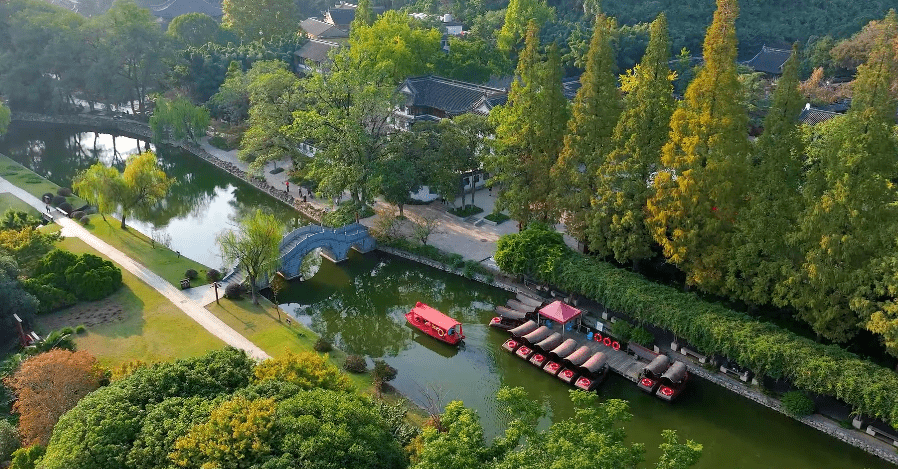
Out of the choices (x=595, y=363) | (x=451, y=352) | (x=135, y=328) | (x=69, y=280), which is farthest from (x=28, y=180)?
(x=595, y=363)

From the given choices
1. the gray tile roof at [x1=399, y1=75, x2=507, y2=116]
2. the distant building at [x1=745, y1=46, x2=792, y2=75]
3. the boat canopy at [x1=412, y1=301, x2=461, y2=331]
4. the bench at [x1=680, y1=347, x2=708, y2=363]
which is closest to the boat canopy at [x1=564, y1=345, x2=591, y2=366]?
the bench at [x1=680, y1=347, x2=708, y2=363]

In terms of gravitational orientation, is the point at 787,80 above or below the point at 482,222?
above

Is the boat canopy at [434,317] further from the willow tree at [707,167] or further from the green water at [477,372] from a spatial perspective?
the willow tree at [707,167]

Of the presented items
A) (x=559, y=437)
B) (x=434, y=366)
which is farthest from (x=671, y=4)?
(x=559, y=437)

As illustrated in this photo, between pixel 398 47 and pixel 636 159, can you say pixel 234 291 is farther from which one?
Answer: pixel 398 47

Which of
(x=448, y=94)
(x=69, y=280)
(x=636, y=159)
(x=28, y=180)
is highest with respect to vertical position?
(x=636, y=159)

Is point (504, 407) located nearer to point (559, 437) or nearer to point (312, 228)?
point (559, 437)

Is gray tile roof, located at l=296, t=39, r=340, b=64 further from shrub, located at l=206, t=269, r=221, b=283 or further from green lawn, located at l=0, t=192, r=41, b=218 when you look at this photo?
shrub, located at l=206, t=269, r=221, b=283
